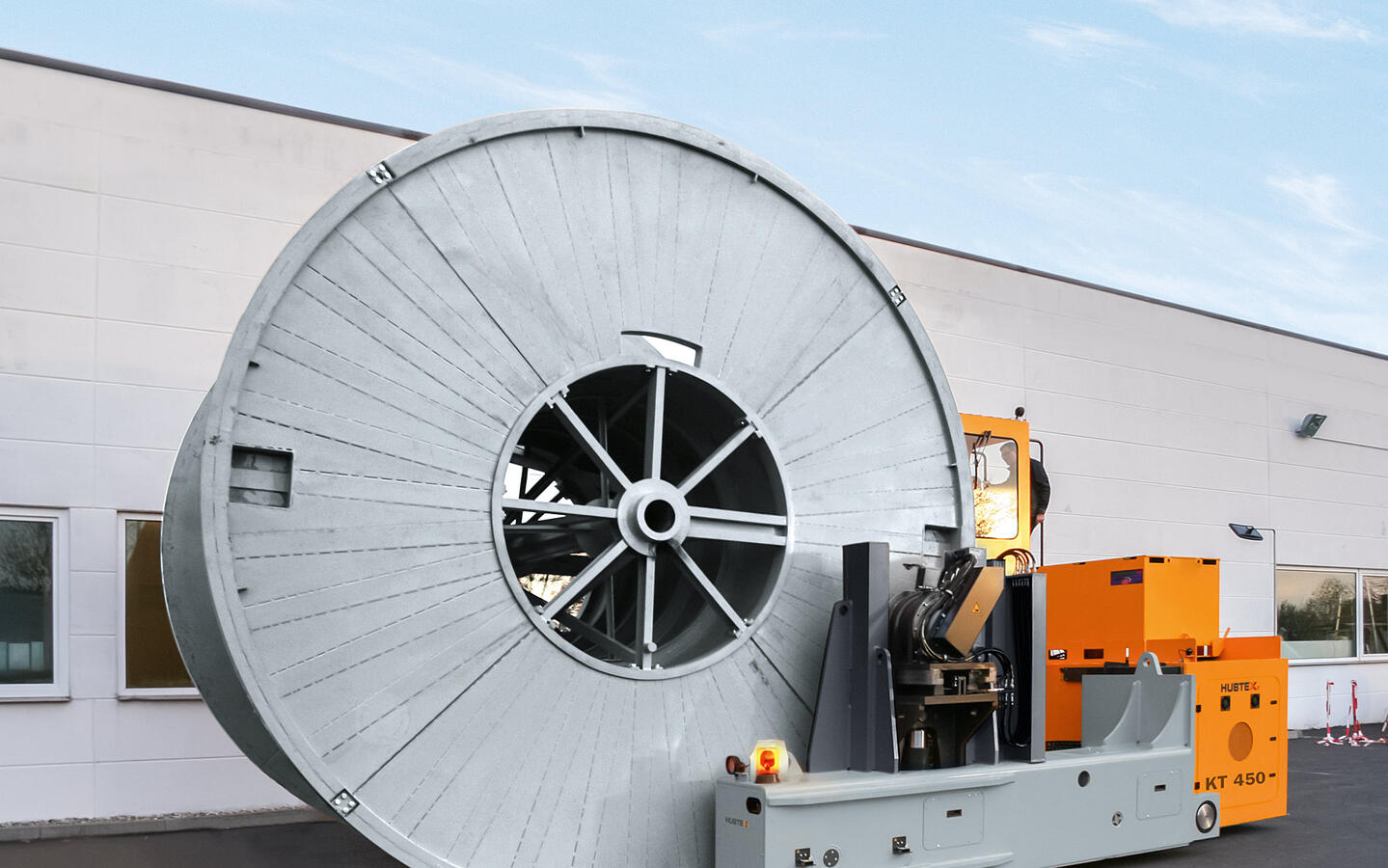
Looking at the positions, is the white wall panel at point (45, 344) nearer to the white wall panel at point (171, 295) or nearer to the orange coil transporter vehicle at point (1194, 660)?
the white wall panel at point (171, 295)

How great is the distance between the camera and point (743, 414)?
5336 millimetres

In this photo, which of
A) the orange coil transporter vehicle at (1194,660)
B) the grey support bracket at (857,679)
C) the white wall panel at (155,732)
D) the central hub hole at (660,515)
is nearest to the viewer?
the central hub hole at (660,515)

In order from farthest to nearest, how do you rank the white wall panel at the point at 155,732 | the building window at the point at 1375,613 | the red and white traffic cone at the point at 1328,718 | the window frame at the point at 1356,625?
the building window at the point at 1375,613 < the window frame at the point at 1356,625 < the red and white traffic cone at the point at 1328,718 < the white wall panel at the point at 155,732

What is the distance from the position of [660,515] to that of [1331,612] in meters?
15.5

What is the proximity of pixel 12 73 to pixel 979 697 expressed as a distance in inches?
321

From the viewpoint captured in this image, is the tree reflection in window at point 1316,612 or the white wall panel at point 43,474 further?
the tree reflection in window at point 1316,612

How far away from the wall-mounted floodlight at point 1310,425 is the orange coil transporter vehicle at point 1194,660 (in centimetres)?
943

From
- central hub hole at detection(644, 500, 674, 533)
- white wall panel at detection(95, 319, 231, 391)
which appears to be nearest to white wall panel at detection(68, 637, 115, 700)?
white wall panel at detection(95, 319, 231, 391)

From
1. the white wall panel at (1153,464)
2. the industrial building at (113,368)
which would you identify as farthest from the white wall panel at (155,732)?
the white wall panel at (1153,464)

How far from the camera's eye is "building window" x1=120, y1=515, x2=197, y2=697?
887cm

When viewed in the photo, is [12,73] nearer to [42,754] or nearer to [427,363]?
[42,754]

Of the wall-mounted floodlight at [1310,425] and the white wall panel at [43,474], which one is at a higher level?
the wall-mounted floodlight at [1310,425]

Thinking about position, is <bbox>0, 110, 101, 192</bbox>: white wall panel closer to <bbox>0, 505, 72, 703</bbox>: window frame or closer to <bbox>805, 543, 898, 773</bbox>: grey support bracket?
<bbox>0, 505, 72, 703</bbox>: window frame

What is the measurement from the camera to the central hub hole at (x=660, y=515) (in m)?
4.96
